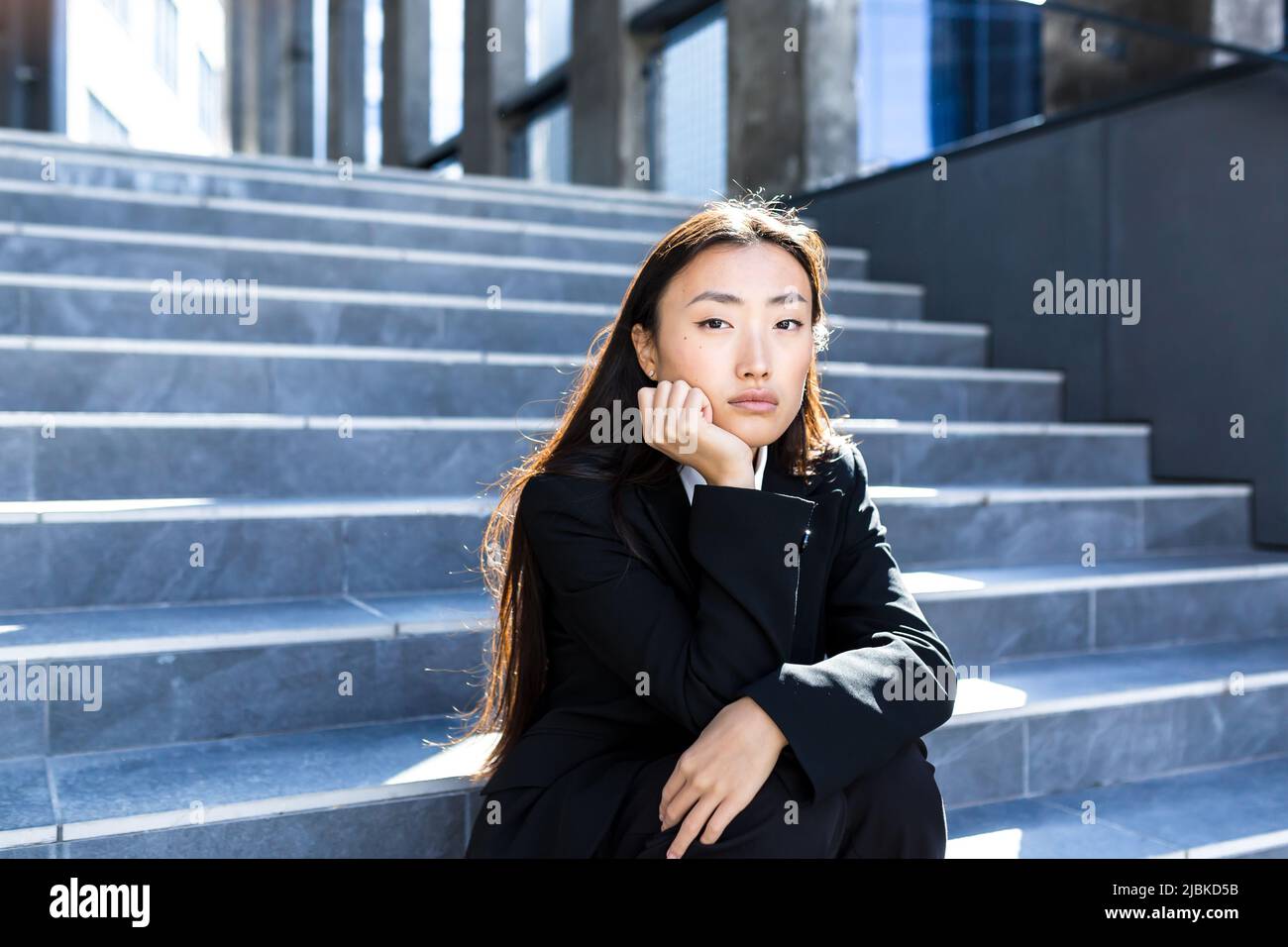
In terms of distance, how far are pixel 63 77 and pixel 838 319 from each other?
384 inches

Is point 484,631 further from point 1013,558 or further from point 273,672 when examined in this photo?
point 1013,558

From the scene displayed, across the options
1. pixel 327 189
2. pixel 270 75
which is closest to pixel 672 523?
pixel 327 189

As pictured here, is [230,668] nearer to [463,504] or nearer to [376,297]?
[463,504]

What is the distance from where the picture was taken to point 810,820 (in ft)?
4.63

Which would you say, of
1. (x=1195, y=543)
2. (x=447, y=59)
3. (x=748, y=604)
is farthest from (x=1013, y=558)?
(x=447, y=59)

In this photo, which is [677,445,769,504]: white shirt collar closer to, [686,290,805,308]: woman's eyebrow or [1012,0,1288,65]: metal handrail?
[686,290,805,308]: woman's eyebrow

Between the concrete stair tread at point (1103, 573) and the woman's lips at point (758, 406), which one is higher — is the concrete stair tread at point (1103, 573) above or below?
below

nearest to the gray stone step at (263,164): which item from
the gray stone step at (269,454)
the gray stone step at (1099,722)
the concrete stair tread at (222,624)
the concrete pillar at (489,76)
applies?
the gray stone step at (269,454)

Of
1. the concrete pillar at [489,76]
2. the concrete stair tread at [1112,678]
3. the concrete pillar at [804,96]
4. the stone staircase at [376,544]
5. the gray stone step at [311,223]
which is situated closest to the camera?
the stone staircase at [376,544]

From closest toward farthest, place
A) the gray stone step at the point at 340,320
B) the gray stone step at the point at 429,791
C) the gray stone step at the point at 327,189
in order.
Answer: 1. the gray stone step at the point at 429,791
2. the gray stone step at the point at 340,320
3. the gray stone step at the point at 327,189

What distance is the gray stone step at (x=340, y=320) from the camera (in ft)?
9.57

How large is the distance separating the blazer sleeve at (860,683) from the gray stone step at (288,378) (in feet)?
4.94

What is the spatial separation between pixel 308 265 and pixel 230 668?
183 centimetres

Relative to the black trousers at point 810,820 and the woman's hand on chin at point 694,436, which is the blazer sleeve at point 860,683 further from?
the woman's hand on chin at point 694,436
